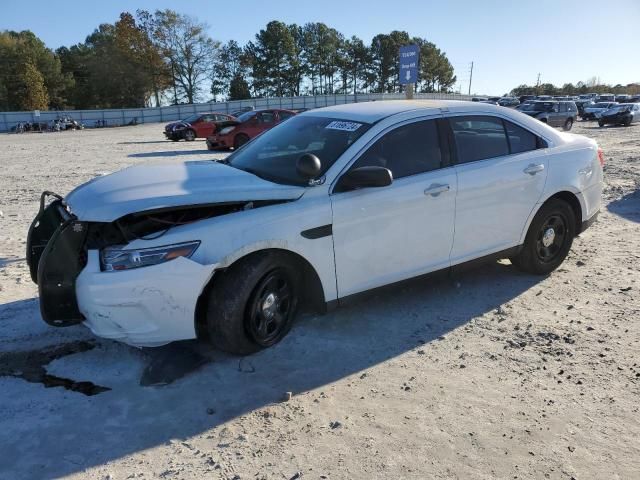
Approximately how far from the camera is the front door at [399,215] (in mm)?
3938

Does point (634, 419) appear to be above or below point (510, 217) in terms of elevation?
below

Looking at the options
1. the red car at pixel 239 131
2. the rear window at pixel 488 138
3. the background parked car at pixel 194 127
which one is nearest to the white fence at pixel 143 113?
the background parked car at pixel 194 127

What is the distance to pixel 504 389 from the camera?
3443mm

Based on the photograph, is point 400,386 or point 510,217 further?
point 510,217

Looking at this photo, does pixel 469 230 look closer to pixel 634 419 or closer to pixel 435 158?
pixel 435 158

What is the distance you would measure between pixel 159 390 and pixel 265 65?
83.7 meters

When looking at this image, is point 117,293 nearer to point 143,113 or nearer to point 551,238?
point 551,238

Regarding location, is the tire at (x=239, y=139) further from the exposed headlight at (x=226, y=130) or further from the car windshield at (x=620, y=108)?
the car windshield at (x=620, y=108)

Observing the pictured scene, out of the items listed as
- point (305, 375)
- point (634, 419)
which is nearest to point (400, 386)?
point (305, 375)

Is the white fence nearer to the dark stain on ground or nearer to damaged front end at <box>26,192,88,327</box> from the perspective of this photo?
the dark stain on ground

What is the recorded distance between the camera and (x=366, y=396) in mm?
3373

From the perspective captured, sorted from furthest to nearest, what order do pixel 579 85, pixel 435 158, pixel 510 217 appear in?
pixel 579 85 < pixel 510 217 < pixel 435 158

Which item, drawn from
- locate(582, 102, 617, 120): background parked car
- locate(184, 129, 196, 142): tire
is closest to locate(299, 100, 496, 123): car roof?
locate(184, 129, 196, 142): tire

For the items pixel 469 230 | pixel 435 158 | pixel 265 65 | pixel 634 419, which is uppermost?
pixel 265 65
